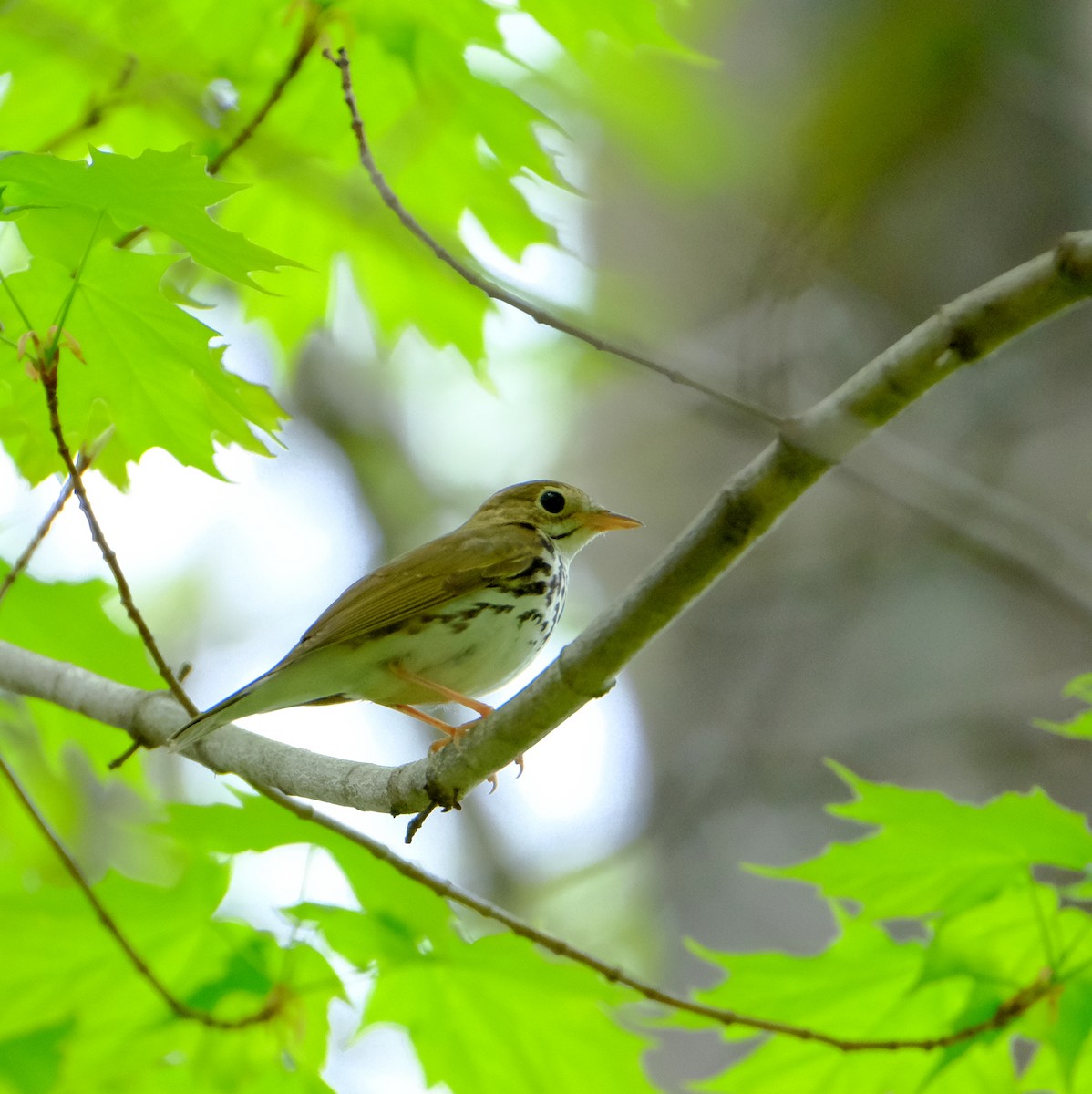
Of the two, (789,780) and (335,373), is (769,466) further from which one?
(335,373)

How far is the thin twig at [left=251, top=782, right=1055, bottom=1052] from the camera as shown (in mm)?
2008

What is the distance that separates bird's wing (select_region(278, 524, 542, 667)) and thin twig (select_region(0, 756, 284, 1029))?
642 mm

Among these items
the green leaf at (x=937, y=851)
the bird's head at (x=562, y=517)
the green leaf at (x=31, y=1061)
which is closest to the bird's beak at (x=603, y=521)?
the bird's head at (x=562, y=517)

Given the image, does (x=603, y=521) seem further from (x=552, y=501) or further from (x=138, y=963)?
(x=138, y=963)

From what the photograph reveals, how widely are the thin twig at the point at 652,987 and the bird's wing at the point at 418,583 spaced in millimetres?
606

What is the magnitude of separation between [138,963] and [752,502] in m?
1.29

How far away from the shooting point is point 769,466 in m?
1.46

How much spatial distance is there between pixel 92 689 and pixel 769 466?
4.98 ft

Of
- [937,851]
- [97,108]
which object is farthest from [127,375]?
[937,851]

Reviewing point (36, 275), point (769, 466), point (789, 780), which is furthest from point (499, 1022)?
point (789, 780)

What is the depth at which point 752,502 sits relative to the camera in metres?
1.47

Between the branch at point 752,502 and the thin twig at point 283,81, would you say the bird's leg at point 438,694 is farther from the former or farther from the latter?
the thin twig at point 283,81

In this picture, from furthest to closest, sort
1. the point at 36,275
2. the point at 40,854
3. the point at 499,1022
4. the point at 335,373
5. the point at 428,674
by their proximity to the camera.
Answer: the point at 335,373, the point at 40,854, the point at 428,674, the point at 499,1022, the point at 36,275

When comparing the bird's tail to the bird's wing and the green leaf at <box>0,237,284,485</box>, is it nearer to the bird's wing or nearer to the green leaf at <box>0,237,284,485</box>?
the bird's wing
